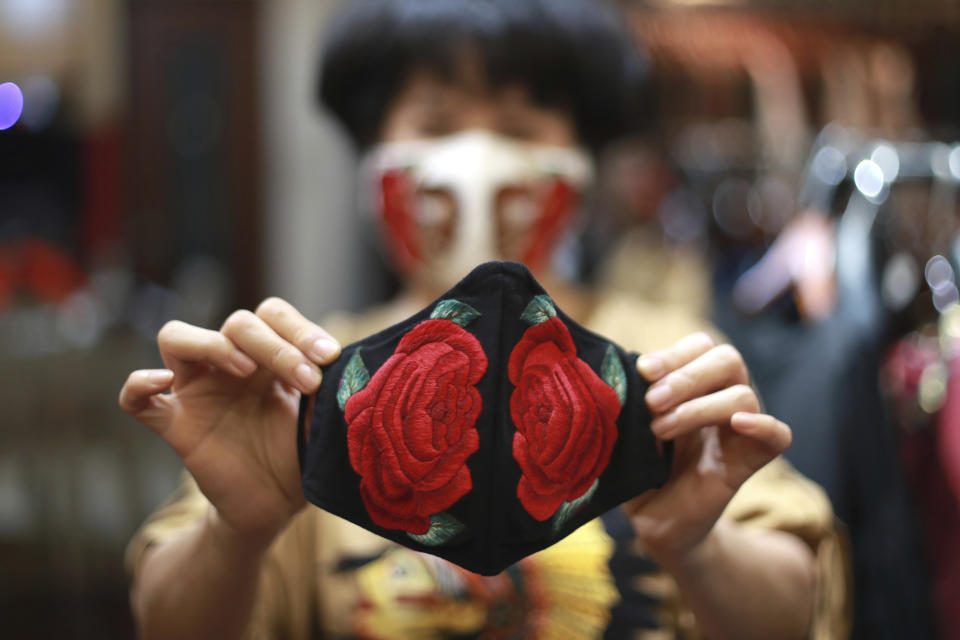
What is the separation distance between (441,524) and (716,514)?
0.19 meters

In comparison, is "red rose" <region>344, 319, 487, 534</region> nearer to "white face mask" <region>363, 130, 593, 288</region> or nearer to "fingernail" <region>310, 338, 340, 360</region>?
"fingernail" <region>310, 338, 340, 360</region>

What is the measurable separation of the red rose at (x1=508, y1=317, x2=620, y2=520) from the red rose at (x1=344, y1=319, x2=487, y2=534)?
0.10 ft

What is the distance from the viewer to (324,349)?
1.69 ft

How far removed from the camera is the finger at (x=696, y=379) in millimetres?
512

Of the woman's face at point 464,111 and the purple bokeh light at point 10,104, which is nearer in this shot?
the woman's face at point 464,111

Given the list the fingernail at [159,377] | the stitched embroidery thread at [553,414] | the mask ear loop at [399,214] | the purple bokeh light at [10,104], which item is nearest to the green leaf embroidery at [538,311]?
the stitched embroidery thread at [553,414]

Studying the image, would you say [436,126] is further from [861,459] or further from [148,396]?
[861,459]

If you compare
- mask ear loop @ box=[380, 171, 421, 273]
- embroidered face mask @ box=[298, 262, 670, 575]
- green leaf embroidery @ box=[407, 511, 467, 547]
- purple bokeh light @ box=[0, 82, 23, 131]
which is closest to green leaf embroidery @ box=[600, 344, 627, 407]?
embroidered face mask @ box=[298, 262, 670, 575]

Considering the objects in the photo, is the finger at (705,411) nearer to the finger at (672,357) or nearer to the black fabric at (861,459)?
the finger at (672,357)

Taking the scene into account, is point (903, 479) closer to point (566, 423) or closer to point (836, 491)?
point (836, 491)

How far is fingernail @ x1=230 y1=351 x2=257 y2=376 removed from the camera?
0.52m

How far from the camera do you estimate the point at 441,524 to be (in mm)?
492

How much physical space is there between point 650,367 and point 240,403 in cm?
29

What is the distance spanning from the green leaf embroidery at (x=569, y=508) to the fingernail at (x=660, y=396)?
63 millimetres
